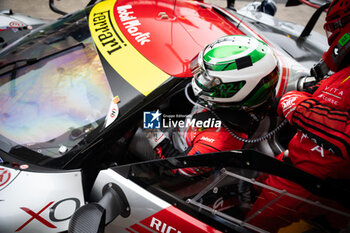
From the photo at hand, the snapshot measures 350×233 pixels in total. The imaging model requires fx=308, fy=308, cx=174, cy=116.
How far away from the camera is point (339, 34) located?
1.35m

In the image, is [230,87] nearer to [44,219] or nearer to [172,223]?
[172,223]

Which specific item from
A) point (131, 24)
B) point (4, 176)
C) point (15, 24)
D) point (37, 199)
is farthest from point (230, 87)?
point (15, 24)

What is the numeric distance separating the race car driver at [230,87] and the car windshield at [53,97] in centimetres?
48

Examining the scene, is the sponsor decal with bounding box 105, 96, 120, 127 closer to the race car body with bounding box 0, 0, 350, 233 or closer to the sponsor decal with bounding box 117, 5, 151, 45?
the race car body with bounding box 0, 0, 350, 233

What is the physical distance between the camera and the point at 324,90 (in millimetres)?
1316

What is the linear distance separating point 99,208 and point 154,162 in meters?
0.29

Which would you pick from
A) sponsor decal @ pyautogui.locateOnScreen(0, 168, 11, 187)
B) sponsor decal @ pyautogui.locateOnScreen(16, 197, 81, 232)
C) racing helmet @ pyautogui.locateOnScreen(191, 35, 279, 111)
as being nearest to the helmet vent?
racing helmet @ pyautogui.locateOnScreen(191, 35, 279, 111)

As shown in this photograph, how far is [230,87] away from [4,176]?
1.14 metres

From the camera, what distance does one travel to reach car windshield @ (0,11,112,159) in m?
1.49

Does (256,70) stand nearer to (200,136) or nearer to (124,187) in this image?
(200,136)

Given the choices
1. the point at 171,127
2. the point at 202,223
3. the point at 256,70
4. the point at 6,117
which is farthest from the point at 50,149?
the point at 256,70

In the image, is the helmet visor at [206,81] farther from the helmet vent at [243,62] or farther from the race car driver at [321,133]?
the race car driver at [321,133]

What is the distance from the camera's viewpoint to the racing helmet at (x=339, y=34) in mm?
1306

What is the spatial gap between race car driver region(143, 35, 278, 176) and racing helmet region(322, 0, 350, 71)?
26cm
